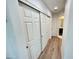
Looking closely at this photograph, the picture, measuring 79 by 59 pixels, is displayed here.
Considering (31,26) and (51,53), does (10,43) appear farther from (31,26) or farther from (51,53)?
(51,53)

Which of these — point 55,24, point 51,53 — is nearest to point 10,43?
point 51,53

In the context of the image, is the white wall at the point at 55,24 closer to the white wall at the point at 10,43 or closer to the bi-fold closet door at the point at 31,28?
the bi-fold closet door at the point at 31,28

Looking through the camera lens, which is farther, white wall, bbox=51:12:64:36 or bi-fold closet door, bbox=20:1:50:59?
white wall, bbox=51:12:64:36

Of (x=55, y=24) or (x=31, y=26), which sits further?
(x=55, y=24)

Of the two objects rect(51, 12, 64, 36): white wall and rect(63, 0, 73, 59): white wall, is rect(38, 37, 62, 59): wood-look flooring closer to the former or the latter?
rect(63, 0, 73, 59): white wall

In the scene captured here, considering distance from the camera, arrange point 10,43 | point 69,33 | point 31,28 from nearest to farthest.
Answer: point 10,43 → point 69,33 → point 31,28

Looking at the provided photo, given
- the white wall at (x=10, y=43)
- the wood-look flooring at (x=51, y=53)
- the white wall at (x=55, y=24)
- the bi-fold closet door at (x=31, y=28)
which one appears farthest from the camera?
the white wall at (x=55, y=24)

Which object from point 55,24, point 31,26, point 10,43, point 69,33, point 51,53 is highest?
point 55,24

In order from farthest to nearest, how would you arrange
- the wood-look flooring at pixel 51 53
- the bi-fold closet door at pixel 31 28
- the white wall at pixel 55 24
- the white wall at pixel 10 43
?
the white wall at pixel 55 24 → the wood-look flooring at pixel 51 53 → the bi-fold closet door at pixel 31 28 → the white wall at pixel 10 43

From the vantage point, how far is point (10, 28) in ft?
4.81

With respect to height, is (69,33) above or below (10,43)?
above

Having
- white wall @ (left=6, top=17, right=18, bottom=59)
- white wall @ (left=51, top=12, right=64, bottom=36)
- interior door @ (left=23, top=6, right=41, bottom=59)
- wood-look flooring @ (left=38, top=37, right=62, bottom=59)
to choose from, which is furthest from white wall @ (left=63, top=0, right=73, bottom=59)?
white wall @ (left=51, top=12, right=64, bottom=36)

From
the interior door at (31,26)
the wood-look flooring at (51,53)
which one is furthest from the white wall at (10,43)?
the wood-look flooring at (51,53)
